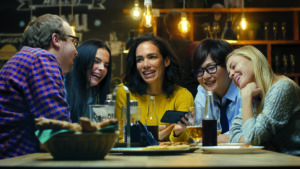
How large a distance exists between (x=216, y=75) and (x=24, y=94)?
5.43ft

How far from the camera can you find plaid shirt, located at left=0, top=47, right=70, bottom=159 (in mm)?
1902

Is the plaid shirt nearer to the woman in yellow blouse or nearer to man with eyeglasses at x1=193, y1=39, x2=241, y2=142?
the woman in yellow blouse

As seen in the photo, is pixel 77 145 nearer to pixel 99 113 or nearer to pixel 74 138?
pixel 74 138

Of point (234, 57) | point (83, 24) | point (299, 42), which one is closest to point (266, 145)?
point (234, 57)

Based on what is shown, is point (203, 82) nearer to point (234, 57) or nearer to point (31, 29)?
point (234, 57)

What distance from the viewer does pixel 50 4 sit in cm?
616

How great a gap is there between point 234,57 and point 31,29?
3.99ft

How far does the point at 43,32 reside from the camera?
7.45ft

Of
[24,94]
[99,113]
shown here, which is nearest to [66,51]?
[24,94]

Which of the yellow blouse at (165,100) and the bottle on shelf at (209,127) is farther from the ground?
the yellow blouse at (165,100)

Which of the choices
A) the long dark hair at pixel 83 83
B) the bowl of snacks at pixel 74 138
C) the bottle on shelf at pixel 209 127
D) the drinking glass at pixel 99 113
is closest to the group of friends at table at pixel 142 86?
the long dark hair at pixel 83 83

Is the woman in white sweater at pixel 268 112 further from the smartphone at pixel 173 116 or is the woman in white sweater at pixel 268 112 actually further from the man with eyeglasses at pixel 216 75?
the man with eyeglasses at pixel 216 75

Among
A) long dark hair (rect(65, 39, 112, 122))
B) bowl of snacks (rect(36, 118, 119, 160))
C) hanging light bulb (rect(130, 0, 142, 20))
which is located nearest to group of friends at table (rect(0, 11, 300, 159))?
long dark hair (rect(65, 39, 112, 122))

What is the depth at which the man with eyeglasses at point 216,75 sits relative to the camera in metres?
3.09
